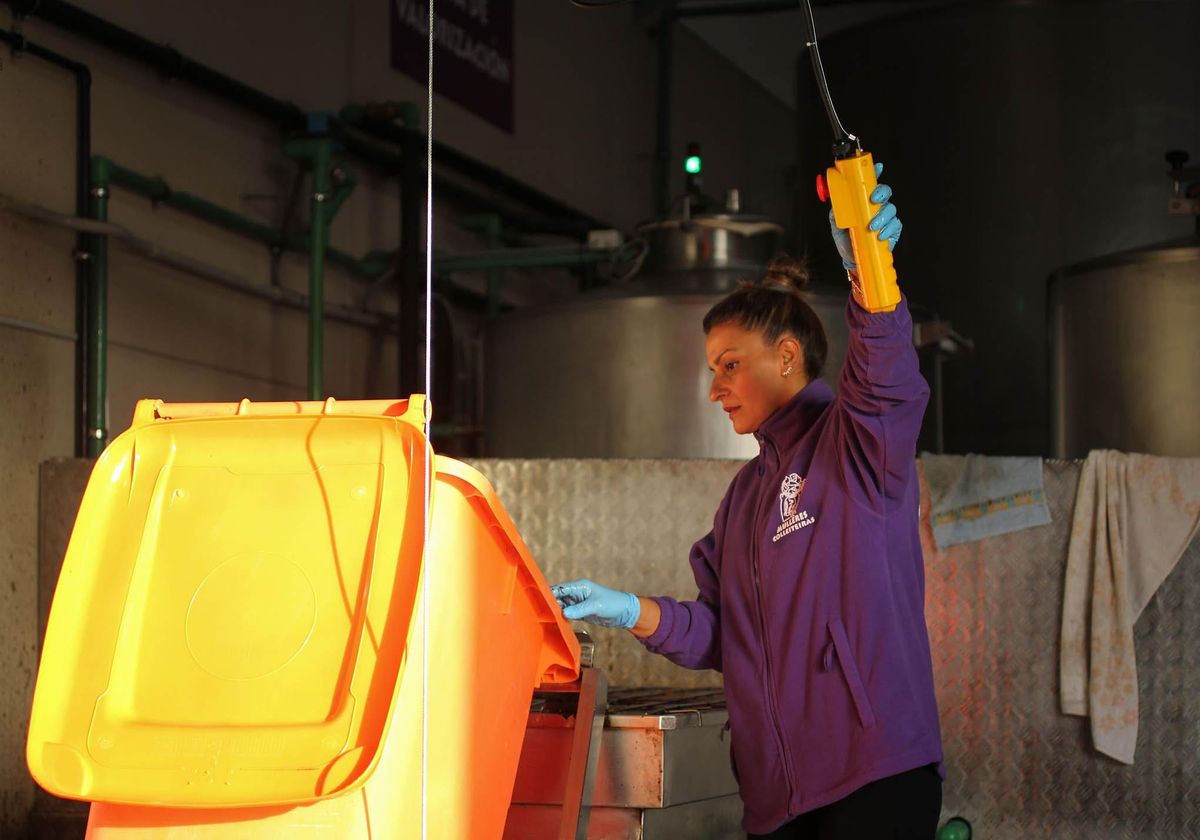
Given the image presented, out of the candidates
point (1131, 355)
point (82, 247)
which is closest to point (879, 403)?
point (82, 247)

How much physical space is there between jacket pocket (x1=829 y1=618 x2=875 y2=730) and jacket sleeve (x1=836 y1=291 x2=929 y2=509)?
180 millimetres

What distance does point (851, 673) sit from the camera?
1.87m

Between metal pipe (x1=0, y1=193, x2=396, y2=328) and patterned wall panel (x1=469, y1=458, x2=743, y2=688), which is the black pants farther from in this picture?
metal pipe (x1=0, y1=193, x2=396, y2=328)

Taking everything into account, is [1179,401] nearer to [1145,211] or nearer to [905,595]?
[1145,211]

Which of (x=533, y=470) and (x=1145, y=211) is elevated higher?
(x=1145, y=211)

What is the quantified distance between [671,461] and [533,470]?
0.35m

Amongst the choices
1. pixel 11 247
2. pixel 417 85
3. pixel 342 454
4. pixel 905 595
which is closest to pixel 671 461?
pixel 905 595

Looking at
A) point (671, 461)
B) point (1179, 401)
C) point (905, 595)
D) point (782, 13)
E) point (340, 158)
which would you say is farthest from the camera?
point (782, 13)

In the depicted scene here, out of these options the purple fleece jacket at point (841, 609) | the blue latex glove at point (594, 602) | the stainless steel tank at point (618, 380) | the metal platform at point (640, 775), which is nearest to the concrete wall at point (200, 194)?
the stainless steel tank at point (618, 380)

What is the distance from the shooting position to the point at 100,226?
13.6 ft

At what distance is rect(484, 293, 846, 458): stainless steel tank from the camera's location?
4.79 metres

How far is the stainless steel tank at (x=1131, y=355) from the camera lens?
15.9ft

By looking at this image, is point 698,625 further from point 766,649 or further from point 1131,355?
point 1131,355

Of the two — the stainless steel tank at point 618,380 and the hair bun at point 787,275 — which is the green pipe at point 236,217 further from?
the hair bun at point 787,275
